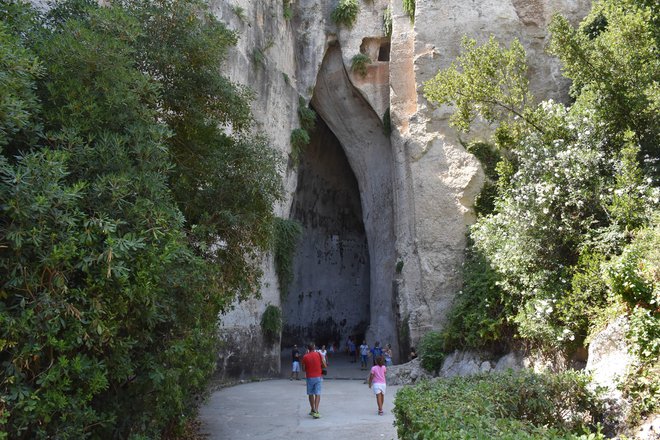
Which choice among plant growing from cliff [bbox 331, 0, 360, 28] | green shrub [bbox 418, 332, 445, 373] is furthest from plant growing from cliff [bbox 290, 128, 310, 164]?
green shrub [bbox 418, 332, 445, 373]

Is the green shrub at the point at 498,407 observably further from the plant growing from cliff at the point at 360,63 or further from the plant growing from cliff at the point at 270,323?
the plant growing from cliff at the point at 360,63

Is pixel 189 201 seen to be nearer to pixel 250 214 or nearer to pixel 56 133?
pixel 250 214

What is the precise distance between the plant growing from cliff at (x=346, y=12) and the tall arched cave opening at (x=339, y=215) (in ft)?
4.00

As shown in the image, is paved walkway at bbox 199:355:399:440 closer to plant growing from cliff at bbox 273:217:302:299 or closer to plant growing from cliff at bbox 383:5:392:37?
plant growing from cliff at bbox 273:217:302:299

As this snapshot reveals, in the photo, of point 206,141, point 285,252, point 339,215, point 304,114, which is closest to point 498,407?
point 206,141

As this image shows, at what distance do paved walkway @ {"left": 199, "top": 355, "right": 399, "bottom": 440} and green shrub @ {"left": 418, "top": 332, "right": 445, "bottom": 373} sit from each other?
50.3 inches

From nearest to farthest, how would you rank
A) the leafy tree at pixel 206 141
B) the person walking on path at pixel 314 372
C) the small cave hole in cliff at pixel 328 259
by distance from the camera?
1. the leafy tree at pixel 206 141
2. the person walking on path at pixel 314 372
3. the small cave hole in cliff at pixel 328 259

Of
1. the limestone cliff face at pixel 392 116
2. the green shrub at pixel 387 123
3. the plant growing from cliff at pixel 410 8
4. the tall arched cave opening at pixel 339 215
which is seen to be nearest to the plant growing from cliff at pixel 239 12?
the limestone cliff face at pixel 392 116

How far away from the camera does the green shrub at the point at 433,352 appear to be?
15.1 meters

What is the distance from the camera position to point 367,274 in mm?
30484

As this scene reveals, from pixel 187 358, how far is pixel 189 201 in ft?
8.56

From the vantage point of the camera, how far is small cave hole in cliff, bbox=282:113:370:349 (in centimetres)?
2861

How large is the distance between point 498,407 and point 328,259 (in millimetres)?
24067

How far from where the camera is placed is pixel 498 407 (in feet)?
20.2
